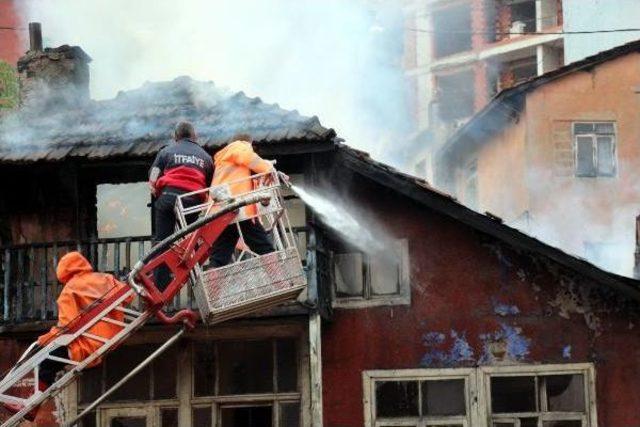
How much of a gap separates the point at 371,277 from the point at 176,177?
274 inches

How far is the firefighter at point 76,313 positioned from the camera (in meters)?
12.2

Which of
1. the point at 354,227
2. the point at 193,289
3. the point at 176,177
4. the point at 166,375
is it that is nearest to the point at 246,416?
the point at 166,375

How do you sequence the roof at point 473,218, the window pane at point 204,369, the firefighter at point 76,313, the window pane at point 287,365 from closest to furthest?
the firefighter at point 76,313 < the roof at point 473,218 < the window pane at point 287,365 < the window pane at point 204,369

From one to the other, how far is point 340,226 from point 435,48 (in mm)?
38536

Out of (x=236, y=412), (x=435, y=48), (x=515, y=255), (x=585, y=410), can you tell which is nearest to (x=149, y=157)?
(x=236, y=412)

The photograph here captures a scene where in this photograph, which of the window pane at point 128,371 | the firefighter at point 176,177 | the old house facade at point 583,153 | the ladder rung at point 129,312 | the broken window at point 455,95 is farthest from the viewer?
the broken window at point 455,95

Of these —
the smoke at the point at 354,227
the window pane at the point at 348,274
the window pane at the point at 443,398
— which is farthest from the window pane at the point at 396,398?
the smoke at the point at 354,227

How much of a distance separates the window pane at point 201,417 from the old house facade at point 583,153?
14726mm

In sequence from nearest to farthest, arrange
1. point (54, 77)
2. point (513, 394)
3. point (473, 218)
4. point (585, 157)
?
point (473, 218), point (513, 394), point (54, 77), point (585, 157)

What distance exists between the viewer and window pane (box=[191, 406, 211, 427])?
19.4 m

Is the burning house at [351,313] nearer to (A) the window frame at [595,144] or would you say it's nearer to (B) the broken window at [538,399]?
(B) the broken window at [538,399]

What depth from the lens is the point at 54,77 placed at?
72.5 feet

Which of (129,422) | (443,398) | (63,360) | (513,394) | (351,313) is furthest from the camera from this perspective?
(129,422)

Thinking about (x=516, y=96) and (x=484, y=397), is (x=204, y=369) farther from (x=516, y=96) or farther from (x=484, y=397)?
(x=516, y=96)
